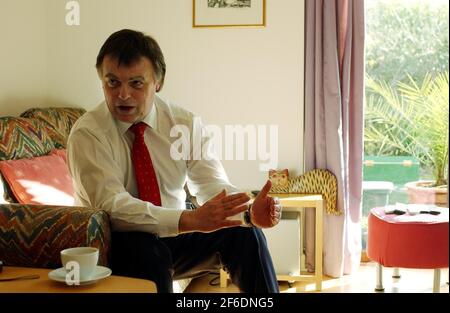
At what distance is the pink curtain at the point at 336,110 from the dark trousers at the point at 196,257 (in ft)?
4.84

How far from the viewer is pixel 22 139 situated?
8.24ft

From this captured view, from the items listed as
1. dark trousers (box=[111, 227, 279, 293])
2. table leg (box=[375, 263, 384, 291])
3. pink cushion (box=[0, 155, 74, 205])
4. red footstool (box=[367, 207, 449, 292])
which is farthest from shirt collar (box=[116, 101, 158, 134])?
table leg (box=[375, 263, 384, 291])

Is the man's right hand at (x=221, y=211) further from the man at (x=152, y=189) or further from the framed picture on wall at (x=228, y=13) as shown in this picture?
the framed picture on wall at (x=228, y=13)

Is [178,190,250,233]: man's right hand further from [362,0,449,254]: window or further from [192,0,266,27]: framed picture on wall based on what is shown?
[362,0,449,254]: window

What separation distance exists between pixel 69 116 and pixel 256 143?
2.77ft

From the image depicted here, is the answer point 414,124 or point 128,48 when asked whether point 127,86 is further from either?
point 414,124

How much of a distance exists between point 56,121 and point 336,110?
3.94ft

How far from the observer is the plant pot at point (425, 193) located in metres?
3.15

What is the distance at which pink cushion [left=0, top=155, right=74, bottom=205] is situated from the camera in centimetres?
231

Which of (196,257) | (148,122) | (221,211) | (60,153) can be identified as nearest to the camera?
(221,211)

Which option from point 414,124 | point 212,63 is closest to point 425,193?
point 414,124

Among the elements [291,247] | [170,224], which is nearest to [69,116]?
[291,247]
